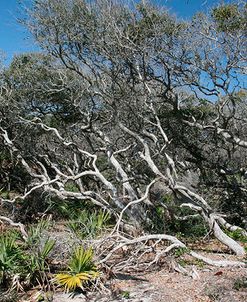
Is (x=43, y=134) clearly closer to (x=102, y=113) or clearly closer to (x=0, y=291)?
(x=102, y=113)

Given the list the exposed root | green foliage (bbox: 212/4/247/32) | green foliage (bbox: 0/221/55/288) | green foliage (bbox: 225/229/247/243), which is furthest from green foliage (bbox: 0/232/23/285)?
green foliage (bbox: 212/4/247/32)

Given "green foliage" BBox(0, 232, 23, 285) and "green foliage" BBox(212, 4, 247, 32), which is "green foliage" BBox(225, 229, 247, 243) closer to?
"green foliage" BBox(212, 4, 247, 32)

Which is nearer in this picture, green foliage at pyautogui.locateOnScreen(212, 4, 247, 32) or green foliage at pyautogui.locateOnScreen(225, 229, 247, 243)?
green foliage at pyautogui.locateOnScreen(225, 229, 247, 243)

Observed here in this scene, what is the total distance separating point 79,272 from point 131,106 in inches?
272

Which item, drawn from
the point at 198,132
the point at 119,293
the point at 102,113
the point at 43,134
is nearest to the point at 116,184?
the point at 102,113

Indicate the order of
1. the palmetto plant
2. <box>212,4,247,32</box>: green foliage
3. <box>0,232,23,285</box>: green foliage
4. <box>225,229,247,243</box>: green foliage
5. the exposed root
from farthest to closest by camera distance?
<box>212,4,247,32</box>: green foliage → <box>225,229,247,243</box>: green foliage → the exposed root → <box>0,232,23,285</box>: green foliage → the palmetto plant

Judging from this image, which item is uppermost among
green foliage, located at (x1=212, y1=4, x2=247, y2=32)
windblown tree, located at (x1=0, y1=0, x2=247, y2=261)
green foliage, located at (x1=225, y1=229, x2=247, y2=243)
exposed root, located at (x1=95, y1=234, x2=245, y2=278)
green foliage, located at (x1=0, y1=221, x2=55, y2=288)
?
green foliage, located at (x1=212, y1=4, x2=247, y2=32)

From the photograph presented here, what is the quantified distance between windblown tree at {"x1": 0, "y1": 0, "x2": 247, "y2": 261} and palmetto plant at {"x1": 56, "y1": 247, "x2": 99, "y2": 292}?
2818 mm

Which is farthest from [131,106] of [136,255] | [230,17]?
[136,255]

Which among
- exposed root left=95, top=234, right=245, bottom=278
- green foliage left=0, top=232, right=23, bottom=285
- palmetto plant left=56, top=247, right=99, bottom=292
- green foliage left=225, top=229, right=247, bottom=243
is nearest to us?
palmetto plant left=56, top=247, right=99, bottom=292

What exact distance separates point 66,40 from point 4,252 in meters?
7.18

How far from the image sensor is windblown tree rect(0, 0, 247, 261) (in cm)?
1116

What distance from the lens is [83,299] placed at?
642 cm

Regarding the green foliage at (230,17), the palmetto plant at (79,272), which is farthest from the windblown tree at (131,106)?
the palmetto plant at (79,272)
